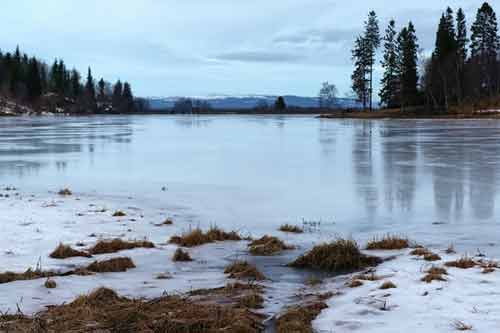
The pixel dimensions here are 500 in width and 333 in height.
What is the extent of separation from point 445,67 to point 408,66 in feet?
21.0

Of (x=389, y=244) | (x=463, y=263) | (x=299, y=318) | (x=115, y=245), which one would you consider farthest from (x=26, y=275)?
(x=463, y=263)

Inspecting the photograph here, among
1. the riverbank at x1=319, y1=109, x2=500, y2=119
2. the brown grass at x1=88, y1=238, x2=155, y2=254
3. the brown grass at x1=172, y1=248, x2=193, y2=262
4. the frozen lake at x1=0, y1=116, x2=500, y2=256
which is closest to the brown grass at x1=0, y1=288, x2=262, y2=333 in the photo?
the brown grass at x1=172, y1=248, x2=193, y2=262

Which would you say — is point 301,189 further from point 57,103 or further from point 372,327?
point 57,103

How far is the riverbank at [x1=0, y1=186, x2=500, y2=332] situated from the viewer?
15.5 ft

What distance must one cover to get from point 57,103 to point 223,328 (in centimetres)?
13656

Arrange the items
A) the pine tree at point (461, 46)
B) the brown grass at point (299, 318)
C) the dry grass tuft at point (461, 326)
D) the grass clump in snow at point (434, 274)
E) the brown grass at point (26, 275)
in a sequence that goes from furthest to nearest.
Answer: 1. the pine tree at point (461, 46)
2. the brown grass at point (26, 275)
3. the grass clump in snow at point (434, 274)
4. the brown grass at point (299, 318)
5. the dry grass tuft at point (461, 326)

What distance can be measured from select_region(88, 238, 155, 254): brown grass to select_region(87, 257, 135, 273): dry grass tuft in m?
0.70

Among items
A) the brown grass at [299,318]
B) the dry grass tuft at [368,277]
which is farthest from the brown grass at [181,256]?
the brown grass at [299,318]

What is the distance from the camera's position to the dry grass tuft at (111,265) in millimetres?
6367

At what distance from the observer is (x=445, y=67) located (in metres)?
68.4

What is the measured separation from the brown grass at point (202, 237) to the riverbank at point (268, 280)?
0.39ft

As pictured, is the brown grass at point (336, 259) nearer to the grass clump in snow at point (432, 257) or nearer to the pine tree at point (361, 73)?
the grass clump in snow at point (432, 257)

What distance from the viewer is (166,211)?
10.4 meters

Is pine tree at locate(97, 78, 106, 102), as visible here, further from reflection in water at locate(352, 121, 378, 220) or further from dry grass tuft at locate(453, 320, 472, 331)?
dry grass tuft at locate(453, 320, 472, 331)
